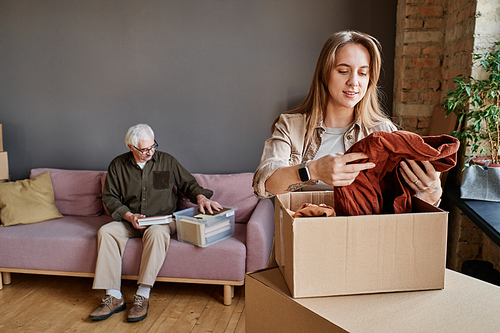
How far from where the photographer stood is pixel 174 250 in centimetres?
271

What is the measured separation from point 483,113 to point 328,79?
1.12 m

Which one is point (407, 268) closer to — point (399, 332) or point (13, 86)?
point (399, 332)

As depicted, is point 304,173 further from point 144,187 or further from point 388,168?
point 144,187

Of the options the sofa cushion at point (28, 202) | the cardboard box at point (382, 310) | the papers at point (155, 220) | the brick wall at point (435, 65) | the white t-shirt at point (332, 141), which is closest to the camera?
the cardboard box at point (382, 310)

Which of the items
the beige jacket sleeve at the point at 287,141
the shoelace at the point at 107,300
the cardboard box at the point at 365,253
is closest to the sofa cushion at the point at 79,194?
the shoelace at the point at 107,300

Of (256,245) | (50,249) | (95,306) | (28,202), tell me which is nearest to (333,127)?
(256,245)

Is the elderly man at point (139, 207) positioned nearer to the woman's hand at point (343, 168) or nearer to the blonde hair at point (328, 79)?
the blonde hair at point (328, 79)

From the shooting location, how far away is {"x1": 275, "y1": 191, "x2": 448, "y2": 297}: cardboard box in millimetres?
797

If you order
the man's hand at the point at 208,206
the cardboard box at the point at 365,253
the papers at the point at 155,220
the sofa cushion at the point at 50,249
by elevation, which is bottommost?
the sofa cushion at the point at 50,249

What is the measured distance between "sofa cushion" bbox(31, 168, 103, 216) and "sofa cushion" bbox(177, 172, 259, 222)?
0.78 metres

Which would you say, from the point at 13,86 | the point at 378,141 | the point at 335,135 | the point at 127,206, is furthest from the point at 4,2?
the point at 378,141

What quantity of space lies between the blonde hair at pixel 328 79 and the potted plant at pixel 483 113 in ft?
2.83

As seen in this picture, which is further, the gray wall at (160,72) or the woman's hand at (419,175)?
the gray wall at (160,72)

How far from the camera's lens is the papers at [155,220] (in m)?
2.80
